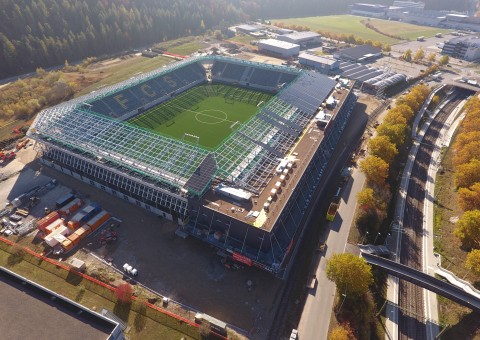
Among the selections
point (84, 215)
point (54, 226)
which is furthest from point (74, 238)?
point (54, 226)

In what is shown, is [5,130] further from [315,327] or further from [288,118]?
[315,327]

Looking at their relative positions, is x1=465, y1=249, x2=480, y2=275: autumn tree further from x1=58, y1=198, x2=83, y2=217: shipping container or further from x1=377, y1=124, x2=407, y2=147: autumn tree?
x1=58, y1=198, x2=83, y2=217: shipping container

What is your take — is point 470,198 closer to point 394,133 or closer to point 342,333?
point 394,133

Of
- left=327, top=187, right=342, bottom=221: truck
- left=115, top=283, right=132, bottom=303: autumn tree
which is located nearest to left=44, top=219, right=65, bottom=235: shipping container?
left=115, top=283, right=132, bottom=303: autumn tree

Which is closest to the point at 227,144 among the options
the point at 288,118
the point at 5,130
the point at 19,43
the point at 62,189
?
the point at 288,118

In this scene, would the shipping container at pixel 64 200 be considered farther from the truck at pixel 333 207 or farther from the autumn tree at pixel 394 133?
the autumn tree at pixel 394 133

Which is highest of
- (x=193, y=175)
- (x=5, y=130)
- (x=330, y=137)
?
(x=193, y=175)

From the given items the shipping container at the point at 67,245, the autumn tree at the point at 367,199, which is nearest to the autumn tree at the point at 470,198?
the autumn tree at the point at 367,199

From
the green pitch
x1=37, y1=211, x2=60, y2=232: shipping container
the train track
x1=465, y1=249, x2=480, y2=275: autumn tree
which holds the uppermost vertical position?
x1=465, y1=249, x2=480, y2=275: autumn tree
